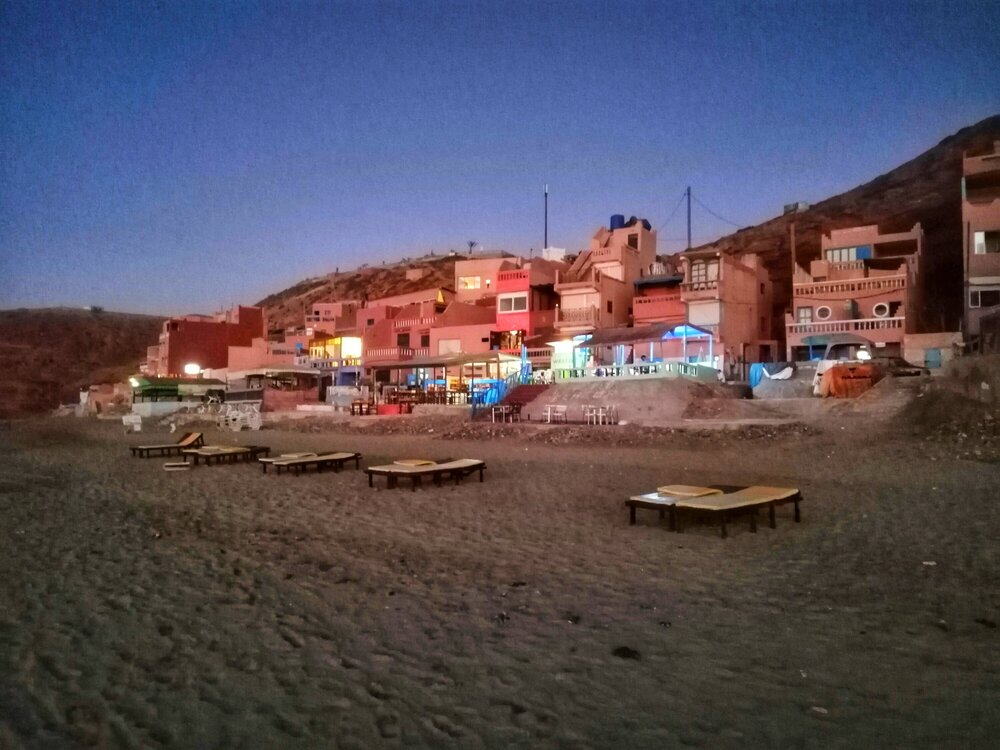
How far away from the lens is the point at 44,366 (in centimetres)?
7738

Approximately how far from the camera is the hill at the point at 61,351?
2672 inches

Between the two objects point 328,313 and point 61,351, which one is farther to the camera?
point 61,351

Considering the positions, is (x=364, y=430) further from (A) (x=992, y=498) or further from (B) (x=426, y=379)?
(A) (x=992, y=498)

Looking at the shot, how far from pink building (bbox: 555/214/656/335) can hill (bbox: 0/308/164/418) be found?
49.7 m

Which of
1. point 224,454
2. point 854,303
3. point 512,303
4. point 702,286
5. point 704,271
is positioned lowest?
point 224,454

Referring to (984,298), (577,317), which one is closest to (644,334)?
(577,317)

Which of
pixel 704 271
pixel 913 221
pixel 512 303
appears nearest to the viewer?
pixel 704 271

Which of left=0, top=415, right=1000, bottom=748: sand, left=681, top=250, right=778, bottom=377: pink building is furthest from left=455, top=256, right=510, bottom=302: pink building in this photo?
left=0, top=415, right=1000, bottom=748: sand

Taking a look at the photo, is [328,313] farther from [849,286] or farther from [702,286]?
[849,286]

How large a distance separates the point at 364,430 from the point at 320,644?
874 inches

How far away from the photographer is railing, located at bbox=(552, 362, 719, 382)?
25.4m

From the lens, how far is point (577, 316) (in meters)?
35.9

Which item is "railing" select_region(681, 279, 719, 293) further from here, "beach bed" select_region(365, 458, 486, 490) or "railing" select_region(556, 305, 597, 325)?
"beach bed" select_region(365, 458, 486, 490)

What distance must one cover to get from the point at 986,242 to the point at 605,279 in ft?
58.2
